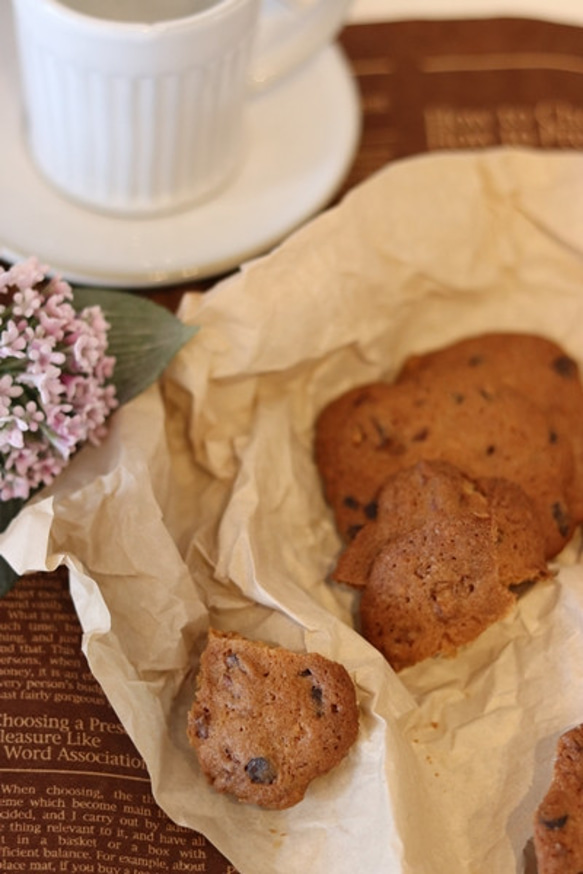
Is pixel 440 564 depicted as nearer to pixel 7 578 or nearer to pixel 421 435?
pixel 421 435

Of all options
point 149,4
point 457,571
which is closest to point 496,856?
point 457,571

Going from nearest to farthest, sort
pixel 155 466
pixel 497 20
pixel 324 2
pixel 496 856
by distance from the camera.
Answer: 1. pixel 496 856
2. pixel 155 466
3. pixel 324 2
4. pixel 497 20

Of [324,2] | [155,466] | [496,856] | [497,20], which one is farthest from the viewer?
[497,20]

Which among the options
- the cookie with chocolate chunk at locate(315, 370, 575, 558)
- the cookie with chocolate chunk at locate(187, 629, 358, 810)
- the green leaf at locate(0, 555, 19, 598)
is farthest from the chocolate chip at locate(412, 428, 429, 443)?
the green leaf at locate(0, 555, 19, 598)

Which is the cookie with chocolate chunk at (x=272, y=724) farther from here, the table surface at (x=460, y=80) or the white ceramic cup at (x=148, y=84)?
the table surface at (x=460, y=80)

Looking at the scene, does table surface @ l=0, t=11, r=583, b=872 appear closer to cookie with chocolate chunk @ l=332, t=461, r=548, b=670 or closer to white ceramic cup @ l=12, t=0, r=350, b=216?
white ceramic cup @ l=12, t=0, r=350, b=216

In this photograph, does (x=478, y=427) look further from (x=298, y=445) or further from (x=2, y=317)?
(x=2, y=317)
